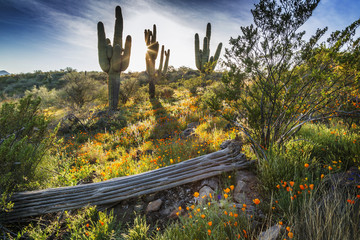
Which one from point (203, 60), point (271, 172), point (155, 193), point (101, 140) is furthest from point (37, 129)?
point (203, 60)

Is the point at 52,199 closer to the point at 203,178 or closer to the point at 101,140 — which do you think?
the point at 203,178

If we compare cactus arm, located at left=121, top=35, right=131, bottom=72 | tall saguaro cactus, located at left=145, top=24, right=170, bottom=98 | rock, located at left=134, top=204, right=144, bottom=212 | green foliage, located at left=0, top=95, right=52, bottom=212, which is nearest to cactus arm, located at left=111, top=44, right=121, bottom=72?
cactus arm, located at left=121, top=35, right=131, bottom=72

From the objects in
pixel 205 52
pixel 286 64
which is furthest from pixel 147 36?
pixel 286 64

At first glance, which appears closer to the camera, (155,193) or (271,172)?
(271,172)

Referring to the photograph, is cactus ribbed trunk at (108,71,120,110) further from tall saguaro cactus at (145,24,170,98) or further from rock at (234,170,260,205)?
rock at (234,170,260,205)

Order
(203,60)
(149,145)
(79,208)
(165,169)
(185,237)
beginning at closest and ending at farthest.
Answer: (185,237), (79,208), (165,169), (149,145), (203,60)

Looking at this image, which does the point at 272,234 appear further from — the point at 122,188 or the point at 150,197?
the point at 122,188

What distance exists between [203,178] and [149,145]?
A: 2.88 meters

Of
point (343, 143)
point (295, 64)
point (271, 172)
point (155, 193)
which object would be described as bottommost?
point (155, 193)

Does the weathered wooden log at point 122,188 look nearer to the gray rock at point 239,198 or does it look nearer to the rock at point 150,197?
the rock at point 150,197

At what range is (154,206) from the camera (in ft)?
9.41

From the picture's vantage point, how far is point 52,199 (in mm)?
3016

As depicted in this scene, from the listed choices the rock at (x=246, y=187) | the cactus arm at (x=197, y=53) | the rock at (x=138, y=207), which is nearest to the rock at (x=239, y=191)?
the rock at (x=246, y=187)

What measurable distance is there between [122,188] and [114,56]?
37.3ft
